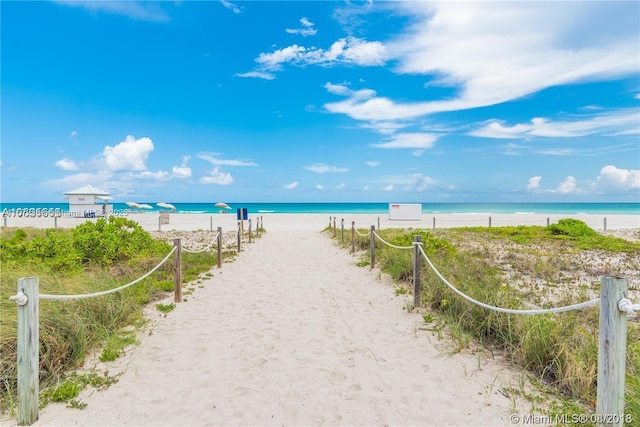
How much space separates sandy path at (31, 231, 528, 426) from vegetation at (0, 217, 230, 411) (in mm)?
381

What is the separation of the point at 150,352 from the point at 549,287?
7853 millimetres

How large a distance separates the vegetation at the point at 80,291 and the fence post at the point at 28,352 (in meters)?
0.32

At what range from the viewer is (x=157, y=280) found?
868 centimetres

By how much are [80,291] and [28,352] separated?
2958 mm

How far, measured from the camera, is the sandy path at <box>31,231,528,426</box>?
351 cm

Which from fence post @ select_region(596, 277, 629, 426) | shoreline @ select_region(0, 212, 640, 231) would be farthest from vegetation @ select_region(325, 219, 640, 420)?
shoreline @ select_region(0, 212, 640, 231)

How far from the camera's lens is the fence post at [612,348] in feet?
8.91

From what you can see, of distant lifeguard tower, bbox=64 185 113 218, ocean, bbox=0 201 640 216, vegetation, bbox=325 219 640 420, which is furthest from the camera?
ocean, bbox=0 201 640 216

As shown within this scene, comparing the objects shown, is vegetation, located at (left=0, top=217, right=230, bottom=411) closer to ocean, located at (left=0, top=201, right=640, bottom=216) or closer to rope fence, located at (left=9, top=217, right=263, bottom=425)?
rope fence, located at (left=9, top=217, right=263, bottom=425)

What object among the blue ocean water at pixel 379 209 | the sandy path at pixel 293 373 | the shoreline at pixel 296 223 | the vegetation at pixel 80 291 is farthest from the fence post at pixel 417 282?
the blue ocean water at pixel 379 209

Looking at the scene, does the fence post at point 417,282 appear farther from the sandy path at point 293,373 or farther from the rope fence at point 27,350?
the rope fence at point 27,350

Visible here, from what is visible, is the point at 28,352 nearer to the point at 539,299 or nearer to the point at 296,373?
the point at 296,373

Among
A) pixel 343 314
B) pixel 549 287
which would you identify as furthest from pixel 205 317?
pixel 549 287

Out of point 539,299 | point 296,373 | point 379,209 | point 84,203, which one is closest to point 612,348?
point 296,373
